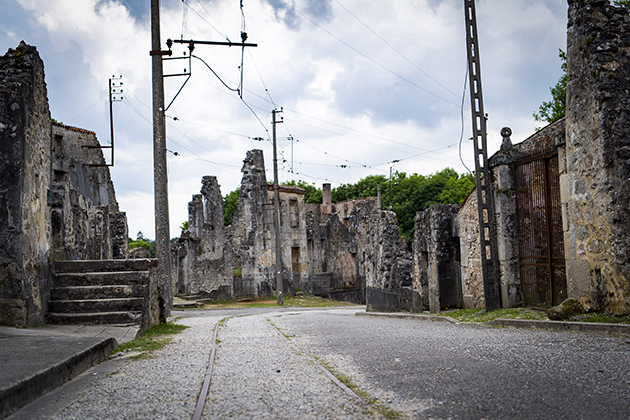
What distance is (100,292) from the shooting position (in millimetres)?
10508

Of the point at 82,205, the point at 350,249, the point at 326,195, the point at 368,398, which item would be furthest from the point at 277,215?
the point at 326,195

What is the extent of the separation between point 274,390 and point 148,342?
4.64 meters

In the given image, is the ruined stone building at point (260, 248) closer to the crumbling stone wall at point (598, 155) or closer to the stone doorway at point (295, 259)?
the stone doorway at point (295, 259)

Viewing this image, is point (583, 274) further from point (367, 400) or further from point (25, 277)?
point (25, 277)

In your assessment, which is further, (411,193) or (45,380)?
(411,193)

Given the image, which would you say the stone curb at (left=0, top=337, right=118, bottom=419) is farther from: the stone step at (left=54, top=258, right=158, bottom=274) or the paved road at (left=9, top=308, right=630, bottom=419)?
the stone step at (left=54, top=258, right=158, bottom=274)

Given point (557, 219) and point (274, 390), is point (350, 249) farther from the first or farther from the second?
point (274, 390)

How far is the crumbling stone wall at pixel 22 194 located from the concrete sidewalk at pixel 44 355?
21.1 inches

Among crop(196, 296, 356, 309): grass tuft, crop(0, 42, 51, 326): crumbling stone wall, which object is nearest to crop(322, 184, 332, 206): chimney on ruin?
crop(196, 296, 356, 309): grass tuft

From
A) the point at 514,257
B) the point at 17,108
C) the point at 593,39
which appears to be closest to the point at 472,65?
the point at 593,39

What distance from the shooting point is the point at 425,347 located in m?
7.46

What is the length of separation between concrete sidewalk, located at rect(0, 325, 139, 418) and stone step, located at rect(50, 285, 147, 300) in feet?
3.09

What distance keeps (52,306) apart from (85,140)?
2401 centimetres

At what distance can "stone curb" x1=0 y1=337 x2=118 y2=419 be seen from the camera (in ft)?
14.9
